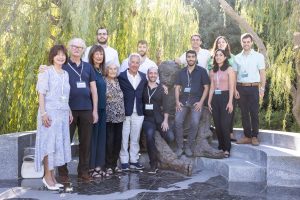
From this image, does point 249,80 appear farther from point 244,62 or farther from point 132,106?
point 132,106

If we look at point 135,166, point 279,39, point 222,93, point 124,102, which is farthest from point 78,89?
point 279,39

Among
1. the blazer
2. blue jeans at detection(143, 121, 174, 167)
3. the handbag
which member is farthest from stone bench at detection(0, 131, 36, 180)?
blue jeans at detection(143, 121, 174, 167)

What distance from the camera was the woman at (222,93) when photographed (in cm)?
654

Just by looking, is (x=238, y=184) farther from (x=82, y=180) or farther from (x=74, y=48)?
(x=74, y=48)

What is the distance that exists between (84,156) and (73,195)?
0.66m

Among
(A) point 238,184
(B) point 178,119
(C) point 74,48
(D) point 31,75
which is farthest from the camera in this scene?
(D) point 31,75

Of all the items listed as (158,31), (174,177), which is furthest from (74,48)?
(158,31)

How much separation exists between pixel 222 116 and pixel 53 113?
251 cm

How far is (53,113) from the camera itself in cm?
525

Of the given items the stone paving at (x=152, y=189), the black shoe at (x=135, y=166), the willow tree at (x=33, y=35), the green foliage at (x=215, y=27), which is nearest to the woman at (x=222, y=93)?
the stone paving at (x=152, y=189)

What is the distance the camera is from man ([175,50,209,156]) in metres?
Answer: 6.69

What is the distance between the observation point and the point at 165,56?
372 inches

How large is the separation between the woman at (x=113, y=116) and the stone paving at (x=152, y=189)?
302mm

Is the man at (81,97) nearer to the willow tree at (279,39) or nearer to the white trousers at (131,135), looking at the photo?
the white trousers at (131,135)
